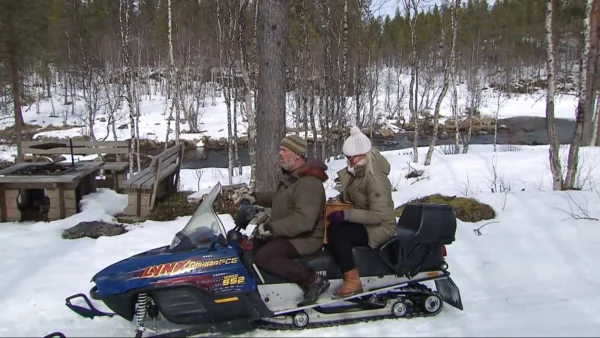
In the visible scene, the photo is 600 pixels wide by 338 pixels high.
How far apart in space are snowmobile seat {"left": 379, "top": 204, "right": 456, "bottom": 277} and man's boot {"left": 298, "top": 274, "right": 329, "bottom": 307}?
1.86 feet

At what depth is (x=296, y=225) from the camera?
3.52 m

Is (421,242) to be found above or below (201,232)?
below

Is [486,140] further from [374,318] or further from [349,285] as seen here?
[349,285]

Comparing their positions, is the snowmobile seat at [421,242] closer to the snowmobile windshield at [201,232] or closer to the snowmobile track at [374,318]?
the snowmobile track at [374,318]

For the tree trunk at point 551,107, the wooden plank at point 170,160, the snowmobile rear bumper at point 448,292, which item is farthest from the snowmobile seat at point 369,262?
the tree trunk at point 551,107

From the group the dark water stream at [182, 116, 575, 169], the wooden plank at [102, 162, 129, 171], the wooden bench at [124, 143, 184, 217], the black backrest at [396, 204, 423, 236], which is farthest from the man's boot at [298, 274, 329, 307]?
the dark water stream at [182, 116, 575, 169]

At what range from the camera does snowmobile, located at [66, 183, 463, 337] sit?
3.44 m

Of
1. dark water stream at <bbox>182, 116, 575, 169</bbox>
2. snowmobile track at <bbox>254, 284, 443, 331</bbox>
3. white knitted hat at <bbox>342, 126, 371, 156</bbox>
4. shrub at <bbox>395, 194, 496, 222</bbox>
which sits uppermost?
white knitted hat at <bbox>342, 126, 371, 156</bbox>

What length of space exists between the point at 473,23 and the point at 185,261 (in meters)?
46.0

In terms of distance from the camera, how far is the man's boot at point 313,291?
143 inches

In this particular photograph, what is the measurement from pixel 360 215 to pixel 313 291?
2.33 feet

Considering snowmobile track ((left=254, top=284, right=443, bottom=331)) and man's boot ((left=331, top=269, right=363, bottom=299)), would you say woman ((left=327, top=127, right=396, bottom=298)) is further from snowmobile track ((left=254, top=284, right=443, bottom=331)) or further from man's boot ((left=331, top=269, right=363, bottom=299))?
snowmobile track ((left=254, top=284, right=443, bottom=331))

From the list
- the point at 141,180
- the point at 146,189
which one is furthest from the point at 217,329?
the point at 141,180

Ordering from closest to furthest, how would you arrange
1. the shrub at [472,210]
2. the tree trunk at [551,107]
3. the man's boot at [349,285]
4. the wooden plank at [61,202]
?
1. the man's boot at [349,285]
2. the shrub at [472,210]
3. the wooden plank at [61,202]
4. the tree trunk at [551,107]
